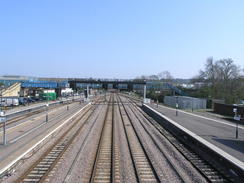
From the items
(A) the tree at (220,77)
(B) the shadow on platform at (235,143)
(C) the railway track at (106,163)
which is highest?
(A) the tree at (220,77)

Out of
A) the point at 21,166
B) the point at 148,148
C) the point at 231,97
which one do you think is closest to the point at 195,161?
the point at 148,148

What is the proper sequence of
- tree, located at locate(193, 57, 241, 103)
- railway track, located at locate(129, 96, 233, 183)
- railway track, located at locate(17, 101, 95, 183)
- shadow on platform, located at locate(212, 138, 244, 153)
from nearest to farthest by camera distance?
railway track, located at locate(17, 101, 95, 183), railway track, located at locate(129, 96, 233, 183), shadow on platform, located at locate(212, 138, 244, 153), tree, located at locate(193, 57, 241, 103)

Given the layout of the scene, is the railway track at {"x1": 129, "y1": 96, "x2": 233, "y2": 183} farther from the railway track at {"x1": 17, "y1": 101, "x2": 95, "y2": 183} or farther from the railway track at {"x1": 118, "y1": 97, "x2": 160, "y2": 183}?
the railway track at {"x1": 17, "y1": 101, "x2": 95, "y2": 183}

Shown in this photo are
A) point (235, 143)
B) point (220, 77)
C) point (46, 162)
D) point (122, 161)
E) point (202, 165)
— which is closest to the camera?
point (202, 165)

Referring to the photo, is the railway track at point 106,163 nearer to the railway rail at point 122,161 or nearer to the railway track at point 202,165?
the railway rail at point 122,161

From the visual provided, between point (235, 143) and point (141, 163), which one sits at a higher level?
point (235, 143)

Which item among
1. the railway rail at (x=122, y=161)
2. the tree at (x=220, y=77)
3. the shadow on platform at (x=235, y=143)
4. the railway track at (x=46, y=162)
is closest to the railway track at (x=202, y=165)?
the railway rail at (x=122, y=161)

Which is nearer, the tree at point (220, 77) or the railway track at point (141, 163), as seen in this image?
the railway track at point (141, 163)

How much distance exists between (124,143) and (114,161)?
17.3ft

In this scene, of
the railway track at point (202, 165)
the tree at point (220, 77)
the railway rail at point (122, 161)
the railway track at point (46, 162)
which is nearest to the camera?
the railway track at point (46, 162)

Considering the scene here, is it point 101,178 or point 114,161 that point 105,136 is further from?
point 101,178

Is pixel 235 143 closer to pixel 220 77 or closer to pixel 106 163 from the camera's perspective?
pixel 106 163

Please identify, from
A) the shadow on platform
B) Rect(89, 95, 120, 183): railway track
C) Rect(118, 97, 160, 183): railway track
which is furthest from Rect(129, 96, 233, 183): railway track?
Rect(89, 95, 120, 183): railway track

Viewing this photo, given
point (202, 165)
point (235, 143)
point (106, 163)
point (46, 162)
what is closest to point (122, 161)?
point (106, 163)
